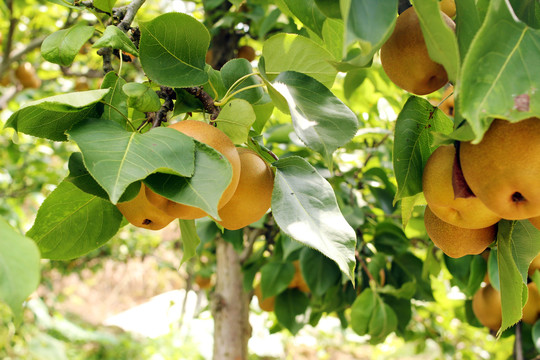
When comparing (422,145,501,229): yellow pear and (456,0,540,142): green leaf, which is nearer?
(456,0,540,142): green leaf

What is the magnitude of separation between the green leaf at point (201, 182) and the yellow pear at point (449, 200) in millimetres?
211

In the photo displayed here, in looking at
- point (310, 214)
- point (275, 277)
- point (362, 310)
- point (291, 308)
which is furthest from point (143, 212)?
point (291, 308)

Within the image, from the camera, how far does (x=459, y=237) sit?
544 mm

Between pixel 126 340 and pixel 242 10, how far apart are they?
374 cm

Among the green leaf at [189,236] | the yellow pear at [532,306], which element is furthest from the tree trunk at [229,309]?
the green leaf at [189,236]

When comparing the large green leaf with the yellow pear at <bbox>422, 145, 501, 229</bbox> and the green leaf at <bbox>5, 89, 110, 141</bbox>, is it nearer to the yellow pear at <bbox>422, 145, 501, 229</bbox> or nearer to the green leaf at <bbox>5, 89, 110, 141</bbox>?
the yellow pear at <bbox>422, 145, 501, 229</bbox>

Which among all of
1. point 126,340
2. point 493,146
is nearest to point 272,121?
point 493,146

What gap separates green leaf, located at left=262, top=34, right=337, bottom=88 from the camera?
0.58m

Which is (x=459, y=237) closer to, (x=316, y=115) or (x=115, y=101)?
(x=316, y=115)

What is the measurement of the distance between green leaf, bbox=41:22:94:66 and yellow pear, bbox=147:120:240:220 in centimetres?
18

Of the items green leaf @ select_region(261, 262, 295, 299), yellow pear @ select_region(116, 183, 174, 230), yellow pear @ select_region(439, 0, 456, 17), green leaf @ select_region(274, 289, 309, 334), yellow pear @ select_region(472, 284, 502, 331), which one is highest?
yellow pear @ select_region(439, 0, 456, 17)

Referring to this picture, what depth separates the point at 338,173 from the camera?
132cm

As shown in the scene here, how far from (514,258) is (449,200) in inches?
4.7

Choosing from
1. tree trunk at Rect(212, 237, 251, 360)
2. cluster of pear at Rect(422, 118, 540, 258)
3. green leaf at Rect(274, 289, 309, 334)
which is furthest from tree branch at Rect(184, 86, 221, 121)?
tree trunk at Rect(212, 237, 251, 360)
